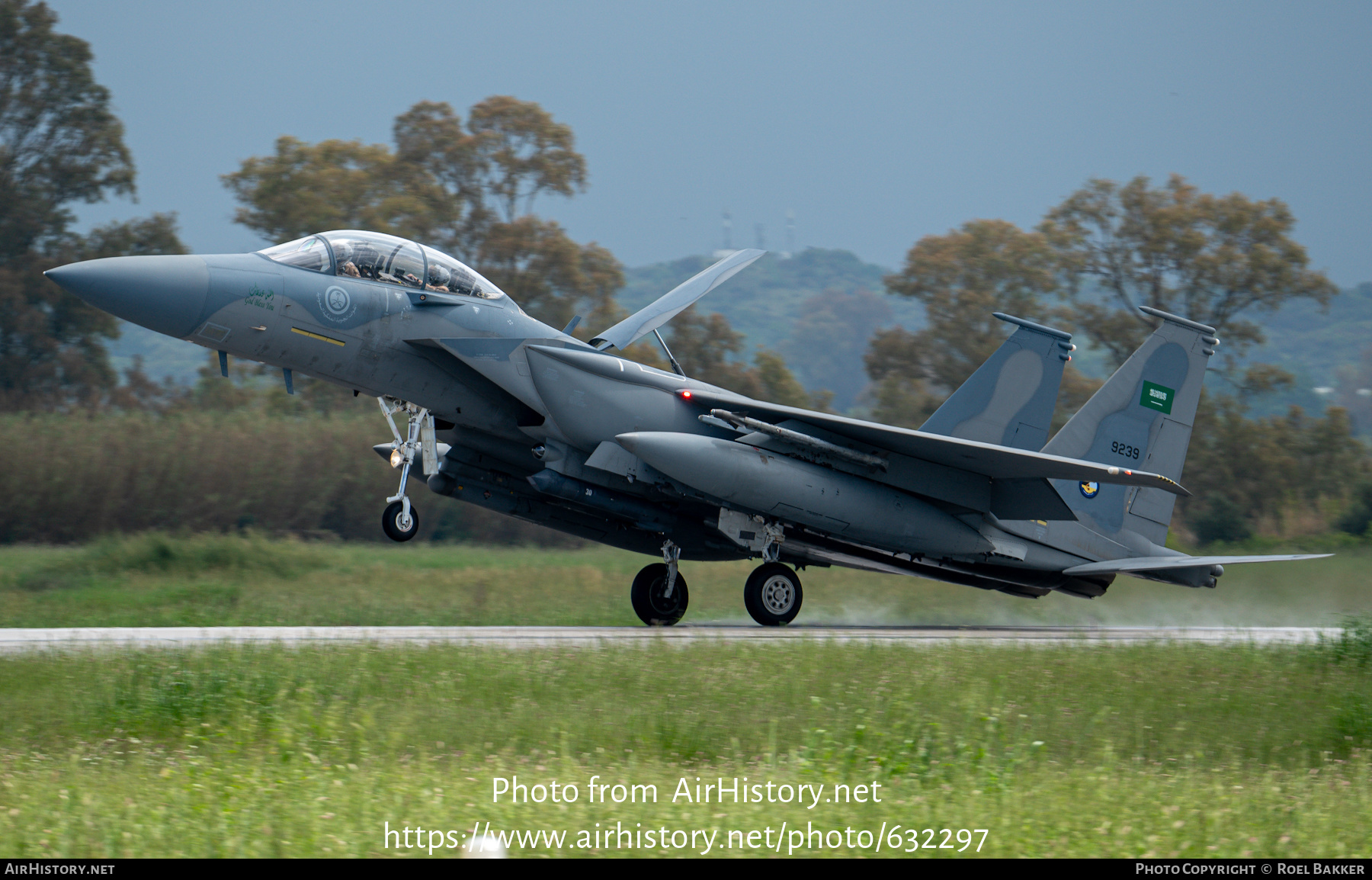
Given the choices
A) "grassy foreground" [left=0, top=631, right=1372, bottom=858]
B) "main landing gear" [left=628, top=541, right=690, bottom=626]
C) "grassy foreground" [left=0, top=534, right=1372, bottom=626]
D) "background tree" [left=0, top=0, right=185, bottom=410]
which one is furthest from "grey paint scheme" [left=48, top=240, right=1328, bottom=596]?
"background tree" [left=0, top=0, right=185, bottom=410]

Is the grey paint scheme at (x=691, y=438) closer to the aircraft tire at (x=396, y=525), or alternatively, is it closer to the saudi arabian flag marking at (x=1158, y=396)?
the saudi arabian flag marking at (x=1158, y=396)

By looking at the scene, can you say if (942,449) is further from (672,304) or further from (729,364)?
(729,364)

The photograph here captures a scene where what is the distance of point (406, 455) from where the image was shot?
12742 mm

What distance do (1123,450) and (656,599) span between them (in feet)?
20.5

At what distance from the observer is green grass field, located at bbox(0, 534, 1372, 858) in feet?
17.9

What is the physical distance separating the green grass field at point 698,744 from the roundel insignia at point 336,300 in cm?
400

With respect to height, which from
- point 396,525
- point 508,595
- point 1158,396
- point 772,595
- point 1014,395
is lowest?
point 508,595

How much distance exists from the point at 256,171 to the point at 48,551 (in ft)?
48.2

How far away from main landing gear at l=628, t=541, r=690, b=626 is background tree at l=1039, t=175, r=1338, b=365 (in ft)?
74.8

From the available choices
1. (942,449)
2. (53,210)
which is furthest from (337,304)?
(53,210)

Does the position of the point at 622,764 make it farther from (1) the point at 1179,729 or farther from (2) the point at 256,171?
(2) the point at 256,171

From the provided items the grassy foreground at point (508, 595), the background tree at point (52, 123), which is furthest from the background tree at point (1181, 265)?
the background tree at point (52, 123)

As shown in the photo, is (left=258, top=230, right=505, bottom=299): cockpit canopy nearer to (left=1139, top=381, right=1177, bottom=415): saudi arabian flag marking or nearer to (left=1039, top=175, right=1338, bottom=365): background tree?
(left=1139, top=381, right=1177, bottom=415): saudi arabian flag marking
